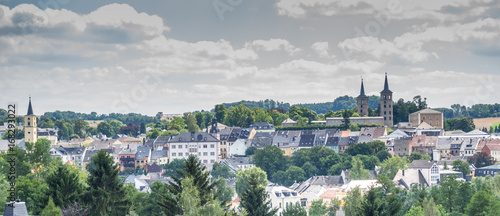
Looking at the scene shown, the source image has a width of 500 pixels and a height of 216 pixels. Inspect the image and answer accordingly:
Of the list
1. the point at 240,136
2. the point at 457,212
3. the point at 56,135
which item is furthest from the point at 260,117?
the point at 457,212

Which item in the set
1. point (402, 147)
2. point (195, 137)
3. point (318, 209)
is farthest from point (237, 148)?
point (318, 209)

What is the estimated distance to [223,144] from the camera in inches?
5335

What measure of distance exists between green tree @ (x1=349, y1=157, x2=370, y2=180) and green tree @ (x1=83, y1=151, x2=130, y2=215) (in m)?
66.3

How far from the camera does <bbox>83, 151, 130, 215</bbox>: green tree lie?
1636 inches

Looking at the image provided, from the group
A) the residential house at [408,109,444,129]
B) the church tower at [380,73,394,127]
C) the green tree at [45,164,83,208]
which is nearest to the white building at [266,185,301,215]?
the green tree at [45,164,83,208]

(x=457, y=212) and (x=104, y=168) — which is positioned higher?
(x=104, y=168)

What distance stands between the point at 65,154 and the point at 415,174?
58.3m

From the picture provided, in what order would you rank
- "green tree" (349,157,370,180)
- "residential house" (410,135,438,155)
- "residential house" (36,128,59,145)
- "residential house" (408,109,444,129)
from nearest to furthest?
"green tree" (349,157,370,180) < "residential house" (410,135,438,155) < "residential house" (408,109,444,129) < "residential house" (36,128,59,145)

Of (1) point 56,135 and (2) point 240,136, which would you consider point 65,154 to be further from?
(1) point 56,135

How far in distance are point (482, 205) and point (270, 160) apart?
60396 millimetres

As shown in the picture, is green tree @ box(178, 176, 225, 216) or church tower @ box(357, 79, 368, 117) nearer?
green tree @ box(178, 176, 225, 216)

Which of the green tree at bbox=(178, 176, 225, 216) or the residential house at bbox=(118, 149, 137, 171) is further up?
the green tree at bbox=(178, 176, 225, 216)

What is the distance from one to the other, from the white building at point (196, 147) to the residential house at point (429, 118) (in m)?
35.7

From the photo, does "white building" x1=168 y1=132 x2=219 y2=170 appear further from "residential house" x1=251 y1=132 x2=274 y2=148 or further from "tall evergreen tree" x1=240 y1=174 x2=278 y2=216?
"tall evergreen tree" x1=240 y1=174 x2=278 y2=216
